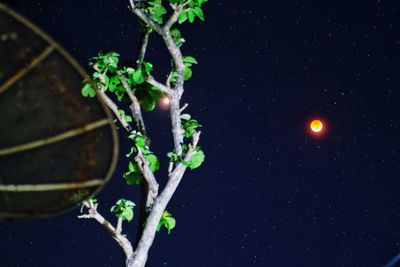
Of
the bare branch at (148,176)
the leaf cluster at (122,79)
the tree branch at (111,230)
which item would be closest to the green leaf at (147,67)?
the leaf cluster at (122,79)

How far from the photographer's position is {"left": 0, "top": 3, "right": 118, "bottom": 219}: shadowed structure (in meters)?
1.95

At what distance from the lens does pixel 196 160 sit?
177 inches

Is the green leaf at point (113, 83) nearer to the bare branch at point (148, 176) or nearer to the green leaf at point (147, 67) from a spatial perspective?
the green leaf at point (147, 67)

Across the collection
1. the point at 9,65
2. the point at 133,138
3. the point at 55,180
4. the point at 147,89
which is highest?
the point at 147,89

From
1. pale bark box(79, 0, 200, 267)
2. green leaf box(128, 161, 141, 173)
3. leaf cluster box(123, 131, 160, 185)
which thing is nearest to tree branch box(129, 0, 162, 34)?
pale bark box(79, 0, 200, 267)

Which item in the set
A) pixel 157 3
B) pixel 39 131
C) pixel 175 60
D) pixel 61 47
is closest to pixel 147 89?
pixel 175 60

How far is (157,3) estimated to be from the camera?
179 inches

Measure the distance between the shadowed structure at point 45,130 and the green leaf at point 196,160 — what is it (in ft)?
7.48

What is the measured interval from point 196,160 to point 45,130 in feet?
8.00

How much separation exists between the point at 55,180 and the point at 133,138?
2236mm

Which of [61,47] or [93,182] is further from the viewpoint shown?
[93,182]

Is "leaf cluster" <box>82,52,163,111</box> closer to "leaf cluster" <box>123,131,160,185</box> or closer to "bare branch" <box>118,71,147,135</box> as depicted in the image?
"bare branch" <box>118,71,147,135</box>

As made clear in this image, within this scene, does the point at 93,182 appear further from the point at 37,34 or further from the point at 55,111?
the point at 37,34

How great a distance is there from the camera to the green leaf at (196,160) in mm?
4484
